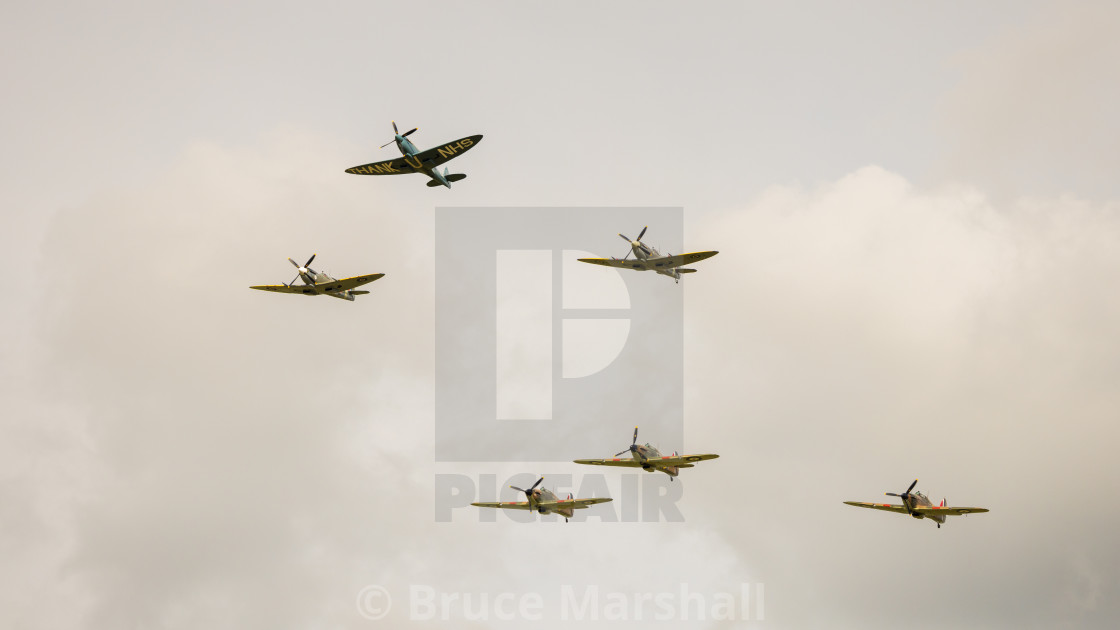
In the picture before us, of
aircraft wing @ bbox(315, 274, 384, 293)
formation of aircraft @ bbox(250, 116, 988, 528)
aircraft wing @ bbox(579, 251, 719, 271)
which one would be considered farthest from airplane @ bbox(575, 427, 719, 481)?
aircraft wing @ bbox(315, 274, 384, 293)

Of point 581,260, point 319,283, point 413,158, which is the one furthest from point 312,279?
point 581,260

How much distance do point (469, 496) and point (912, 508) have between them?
75.4 meters

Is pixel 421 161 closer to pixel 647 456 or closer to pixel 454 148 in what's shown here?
pixel 454 148

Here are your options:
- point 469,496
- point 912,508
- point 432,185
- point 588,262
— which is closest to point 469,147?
point 432,185

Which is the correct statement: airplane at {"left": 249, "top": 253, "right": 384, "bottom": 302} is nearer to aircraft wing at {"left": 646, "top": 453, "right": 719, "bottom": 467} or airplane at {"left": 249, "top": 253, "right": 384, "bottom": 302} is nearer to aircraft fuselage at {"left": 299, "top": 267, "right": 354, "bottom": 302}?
aircraft fuselage at {"left": 299, "top": 267, "right": 354, "bottom": 302}

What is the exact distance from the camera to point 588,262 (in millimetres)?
121188

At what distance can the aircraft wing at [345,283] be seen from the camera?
4309 inches

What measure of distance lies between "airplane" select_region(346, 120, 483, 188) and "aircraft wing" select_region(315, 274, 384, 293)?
13335mm

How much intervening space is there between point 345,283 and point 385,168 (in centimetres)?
1418

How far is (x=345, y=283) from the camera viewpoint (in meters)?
111

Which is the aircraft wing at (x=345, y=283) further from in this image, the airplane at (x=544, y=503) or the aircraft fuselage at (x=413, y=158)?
the airplane at (x=544, y=503)

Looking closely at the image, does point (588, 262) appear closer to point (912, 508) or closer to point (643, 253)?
point (643, 253)

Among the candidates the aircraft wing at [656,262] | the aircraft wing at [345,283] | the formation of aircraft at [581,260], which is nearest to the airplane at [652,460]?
the formation of aircraft at [581,260]

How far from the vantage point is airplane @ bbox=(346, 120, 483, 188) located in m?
108
